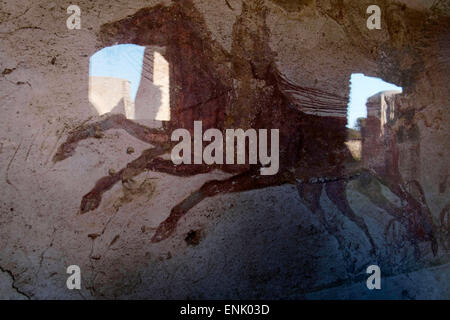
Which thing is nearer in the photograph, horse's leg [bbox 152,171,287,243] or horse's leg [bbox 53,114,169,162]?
horse's leg [bbox 53,114,169,162]

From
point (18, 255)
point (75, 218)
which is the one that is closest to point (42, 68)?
point (75, 218)

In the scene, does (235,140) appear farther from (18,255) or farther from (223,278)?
(18,255)

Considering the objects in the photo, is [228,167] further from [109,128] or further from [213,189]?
[109,128]

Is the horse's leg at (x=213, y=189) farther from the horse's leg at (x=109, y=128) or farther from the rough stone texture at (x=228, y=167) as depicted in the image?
the horse's leg at (x=109, y=128)

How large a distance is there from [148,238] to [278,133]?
84cm

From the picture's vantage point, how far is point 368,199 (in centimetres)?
204

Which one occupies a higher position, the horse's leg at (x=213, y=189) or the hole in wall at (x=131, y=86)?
the hole in wall at (x=131, y=86)

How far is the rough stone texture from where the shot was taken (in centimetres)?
154

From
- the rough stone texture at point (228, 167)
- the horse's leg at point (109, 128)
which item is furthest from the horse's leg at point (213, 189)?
the horse's leg at point (109, 128)

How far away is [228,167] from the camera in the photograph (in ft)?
5.91

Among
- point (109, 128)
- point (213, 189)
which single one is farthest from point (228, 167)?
point (109, 128)

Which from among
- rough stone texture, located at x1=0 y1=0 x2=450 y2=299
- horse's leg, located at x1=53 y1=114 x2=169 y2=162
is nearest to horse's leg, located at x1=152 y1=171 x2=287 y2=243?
rough stone texture, located at x1=0 y1=0 x2=450 y2=299

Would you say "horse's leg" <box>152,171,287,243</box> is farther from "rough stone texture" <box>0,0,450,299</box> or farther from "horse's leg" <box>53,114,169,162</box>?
"horse's leg" <box>53,114,169,162</box>

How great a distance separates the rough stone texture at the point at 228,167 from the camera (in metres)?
1.54
